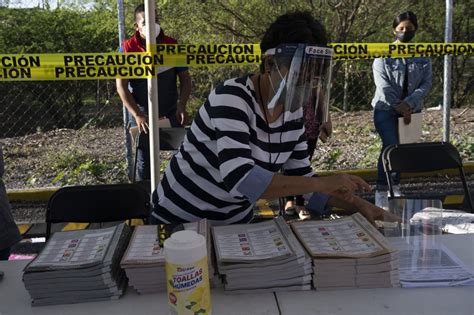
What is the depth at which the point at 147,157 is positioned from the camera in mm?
4379

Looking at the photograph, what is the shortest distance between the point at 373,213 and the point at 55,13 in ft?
18.3

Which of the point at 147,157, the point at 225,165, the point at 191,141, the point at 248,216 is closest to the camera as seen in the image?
the point at 225,165

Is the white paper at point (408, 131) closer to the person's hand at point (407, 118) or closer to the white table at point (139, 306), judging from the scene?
the person's hand at point (407, 118)

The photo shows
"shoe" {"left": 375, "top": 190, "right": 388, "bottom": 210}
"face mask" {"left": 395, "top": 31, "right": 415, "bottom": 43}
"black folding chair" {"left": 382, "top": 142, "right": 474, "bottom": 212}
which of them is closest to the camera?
"shoe" {"left": 375, "top": 190, "right": 388, "bottom": 210}

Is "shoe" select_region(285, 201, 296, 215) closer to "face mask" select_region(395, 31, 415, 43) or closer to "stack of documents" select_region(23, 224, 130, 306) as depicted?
"face mask" select_region(395, 31, 415, 43)

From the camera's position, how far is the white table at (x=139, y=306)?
4.82 feet

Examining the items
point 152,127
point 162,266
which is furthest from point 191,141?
point 152,127

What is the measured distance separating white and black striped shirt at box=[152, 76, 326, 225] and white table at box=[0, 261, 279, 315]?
378 millimetres

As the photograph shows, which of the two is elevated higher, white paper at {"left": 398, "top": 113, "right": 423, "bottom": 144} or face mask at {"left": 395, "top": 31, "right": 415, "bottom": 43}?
face mask at {"left": 395, "top": 31, "right": 415, "bottom": 43}

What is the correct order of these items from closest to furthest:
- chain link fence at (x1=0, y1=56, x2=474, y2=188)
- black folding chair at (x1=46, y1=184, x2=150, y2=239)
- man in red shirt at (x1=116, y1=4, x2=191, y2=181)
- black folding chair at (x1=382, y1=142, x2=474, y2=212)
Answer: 1. black folding chair at (x1=46, y1=184, x2=150, y2=239)
2. black folding chair at (x1=382, y1=142, x2=474, y2=212)
3. man in red shirt at (x1=116, y1=4, x2=191, y2=181)
4. chain link fence at (x1=0, y1=56, x2=474, y2=188)

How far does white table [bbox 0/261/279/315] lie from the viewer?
1.47 m

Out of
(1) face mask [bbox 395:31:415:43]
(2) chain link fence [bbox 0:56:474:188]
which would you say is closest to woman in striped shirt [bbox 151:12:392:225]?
(1) face mask [bbox 395:31:415:43]

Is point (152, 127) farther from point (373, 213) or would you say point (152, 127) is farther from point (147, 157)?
→ point (373, 213)

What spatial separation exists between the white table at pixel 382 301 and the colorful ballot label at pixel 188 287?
11.7 inches
